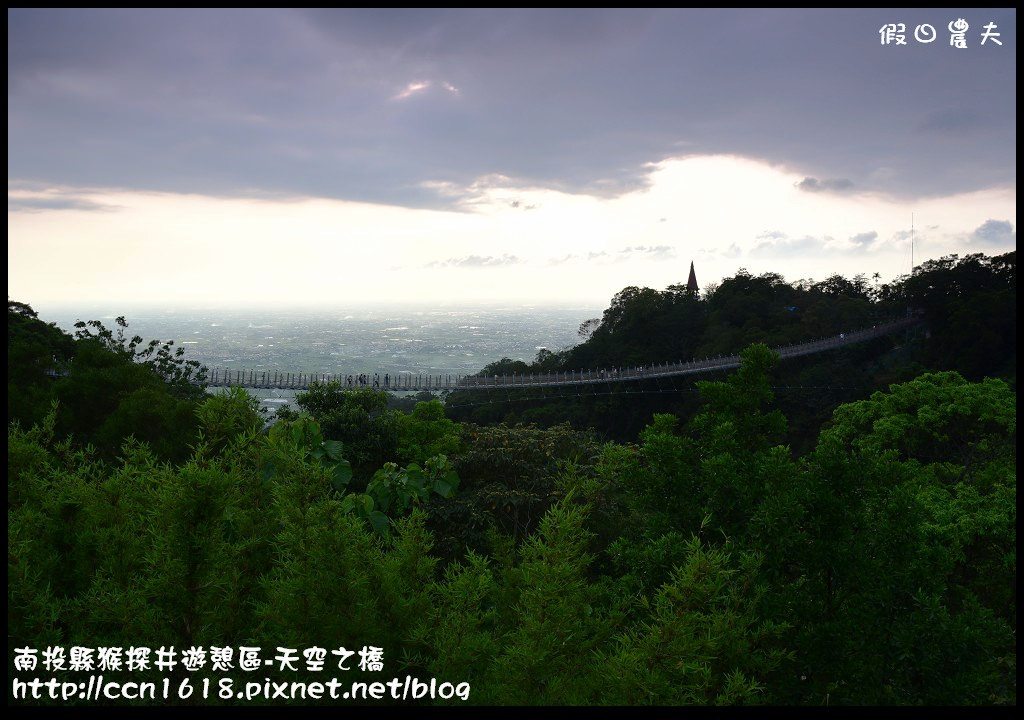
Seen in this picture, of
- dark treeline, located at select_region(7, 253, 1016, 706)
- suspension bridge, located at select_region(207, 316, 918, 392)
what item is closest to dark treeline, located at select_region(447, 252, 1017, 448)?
suspension bridge, located at select_region(207, 316, 918, 392)

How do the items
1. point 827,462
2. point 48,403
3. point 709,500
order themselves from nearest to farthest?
1. point 827,462
2. point 709,500
3. point 48,403

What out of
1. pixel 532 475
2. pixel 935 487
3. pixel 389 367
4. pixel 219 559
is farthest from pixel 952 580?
pixel 389 367

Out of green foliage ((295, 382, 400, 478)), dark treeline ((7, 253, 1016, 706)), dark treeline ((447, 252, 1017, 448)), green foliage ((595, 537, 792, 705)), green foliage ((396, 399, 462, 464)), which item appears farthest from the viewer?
dark treeline ((447, 252, 1017, 448))

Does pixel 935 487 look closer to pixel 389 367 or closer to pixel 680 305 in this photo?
pixel 680 305

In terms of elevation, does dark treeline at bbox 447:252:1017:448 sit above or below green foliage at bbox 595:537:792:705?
above

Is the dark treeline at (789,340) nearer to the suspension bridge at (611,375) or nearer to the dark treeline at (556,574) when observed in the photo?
the suspension bridge at (611,375)

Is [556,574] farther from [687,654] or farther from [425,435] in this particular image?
[425,435]

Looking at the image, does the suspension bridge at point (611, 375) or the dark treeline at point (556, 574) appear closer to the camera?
the dark treeline at point (556, 574)

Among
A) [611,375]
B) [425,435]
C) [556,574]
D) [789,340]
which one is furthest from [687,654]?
[789,340]

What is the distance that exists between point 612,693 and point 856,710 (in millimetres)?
1225

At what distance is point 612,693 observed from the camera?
352 cm

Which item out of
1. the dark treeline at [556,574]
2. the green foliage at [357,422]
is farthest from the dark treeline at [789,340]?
the dark treeline at [556,574]

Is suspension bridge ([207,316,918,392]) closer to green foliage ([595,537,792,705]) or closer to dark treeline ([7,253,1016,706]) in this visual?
dark treeline ([7,253,1016,706])

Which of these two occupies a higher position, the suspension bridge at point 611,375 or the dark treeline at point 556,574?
the suspension bridge at point 611,375
